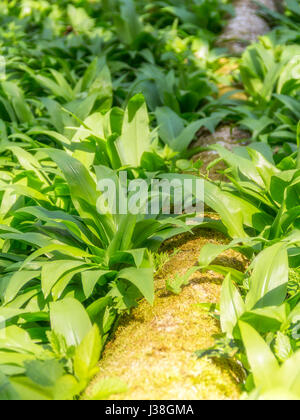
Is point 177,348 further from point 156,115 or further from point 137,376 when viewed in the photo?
point 156,115

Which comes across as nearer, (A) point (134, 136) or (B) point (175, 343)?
(B) point (175, 343)

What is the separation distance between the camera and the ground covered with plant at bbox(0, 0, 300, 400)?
1.33m

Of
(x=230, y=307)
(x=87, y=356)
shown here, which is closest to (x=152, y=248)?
(x=230, y=307)

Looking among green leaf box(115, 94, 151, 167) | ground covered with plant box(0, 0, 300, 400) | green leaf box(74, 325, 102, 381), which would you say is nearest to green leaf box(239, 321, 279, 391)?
ground covered with plant box(0, 0, 300, 400)

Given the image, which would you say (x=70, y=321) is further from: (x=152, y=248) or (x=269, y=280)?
(x=269, y=280)

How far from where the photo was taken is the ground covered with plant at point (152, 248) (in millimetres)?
1328

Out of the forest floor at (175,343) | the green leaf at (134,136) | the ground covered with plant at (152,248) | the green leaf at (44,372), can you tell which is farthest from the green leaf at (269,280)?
the green leaf at (134,136)

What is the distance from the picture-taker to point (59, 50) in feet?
13.7

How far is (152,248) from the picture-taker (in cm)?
191

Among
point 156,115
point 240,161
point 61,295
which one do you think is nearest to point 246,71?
point 156,115

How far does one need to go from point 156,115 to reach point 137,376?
1.99m

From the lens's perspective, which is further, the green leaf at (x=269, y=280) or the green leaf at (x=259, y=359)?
the green leaf at (x=269, y=280)

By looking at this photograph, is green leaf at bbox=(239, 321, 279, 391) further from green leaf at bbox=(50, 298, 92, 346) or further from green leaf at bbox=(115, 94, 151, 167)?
green leaf at bbox=(115, 94, 151, 167)

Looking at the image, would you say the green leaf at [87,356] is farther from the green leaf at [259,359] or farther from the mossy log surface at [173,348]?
the green leaf at [259,359]
